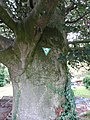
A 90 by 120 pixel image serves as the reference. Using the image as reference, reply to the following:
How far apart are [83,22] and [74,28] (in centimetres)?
75

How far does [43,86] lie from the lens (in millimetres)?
4414

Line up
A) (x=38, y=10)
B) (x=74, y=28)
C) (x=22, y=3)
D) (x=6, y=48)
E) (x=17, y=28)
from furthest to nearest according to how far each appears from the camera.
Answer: (x=22, y=3) → (x=74, y=28) → (x=6, y=48) → (x=17, y=28) → (x=38, y=10)

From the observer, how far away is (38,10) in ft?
12.1

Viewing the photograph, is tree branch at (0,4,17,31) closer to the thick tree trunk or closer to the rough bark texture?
the rough bark texture

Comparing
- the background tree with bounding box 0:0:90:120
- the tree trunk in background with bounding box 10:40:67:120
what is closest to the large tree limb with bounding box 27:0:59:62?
the background tree with bounding box 0:0:90:120

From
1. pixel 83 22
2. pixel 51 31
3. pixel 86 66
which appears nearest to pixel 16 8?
pixel 51 31

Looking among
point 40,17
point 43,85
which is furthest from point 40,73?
point 40,17

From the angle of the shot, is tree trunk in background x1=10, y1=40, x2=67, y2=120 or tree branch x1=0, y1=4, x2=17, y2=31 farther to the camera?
tree trunk in background x1=10, y1=40, x2=67, y2=120

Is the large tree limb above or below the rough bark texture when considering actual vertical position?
above

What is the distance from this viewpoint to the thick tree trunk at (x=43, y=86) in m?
4.40

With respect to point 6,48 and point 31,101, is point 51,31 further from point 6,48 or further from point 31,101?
point 31,101

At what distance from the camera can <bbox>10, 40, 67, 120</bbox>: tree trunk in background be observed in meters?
4.40

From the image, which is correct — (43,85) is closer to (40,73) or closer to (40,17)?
(40,73)

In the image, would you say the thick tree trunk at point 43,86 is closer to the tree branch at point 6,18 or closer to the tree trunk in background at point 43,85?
the tree trunk in background at point 43,85
